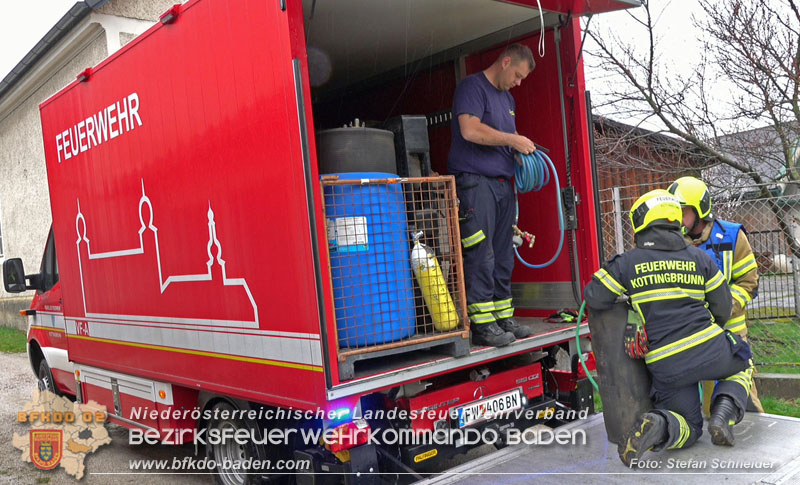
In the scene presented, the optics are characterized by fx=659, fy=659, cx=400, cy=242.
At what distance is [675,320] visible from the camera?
11.2 feet

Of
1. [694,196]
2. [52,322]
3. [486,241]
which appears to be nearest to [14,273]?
[52,322]

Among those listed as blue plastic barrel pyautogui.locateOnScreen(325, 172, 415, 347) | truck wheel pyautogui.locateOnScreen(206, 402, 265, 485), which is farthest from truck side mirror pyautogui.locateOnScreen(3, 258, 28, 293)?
blue plastic barrel pyautogui.locateOnScreen(325, 172, 415, 347)

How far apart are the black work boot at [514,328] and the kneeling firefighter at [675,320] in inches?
22.3

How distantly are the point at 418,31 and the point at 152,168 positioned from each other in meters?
2.04

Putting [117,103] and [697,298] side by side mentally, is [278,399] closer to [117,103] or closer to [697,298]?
[697,298]

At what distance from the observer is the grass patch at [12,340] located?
12.5 m

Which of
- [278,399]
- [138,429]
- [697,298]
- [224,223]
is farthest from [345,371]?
[138,429]

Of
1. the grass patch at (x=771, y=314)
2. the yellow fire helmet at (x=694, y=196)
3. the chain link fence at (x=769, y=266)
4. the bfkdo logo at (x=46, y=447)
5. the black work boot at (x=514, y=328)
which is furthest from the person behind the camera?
the grass patch at (x=771, y=314)

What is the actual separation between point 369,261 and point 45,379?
5.15m

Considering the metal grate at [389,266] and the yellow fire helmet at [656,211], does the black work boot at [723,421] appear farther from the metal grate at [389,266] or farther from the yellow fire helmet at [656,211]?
the metal grate at [389,266]

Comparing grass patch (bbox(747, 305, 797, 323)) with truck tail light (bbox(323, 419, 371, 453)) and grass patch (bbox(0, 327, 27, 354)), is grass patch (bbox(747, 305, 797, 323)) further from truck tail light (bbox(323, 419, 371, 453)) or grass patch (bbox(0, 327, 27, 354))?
grass patch (bbox(0, 327, 27, 354))

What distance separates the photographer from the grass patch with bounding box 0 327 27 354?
1252cm

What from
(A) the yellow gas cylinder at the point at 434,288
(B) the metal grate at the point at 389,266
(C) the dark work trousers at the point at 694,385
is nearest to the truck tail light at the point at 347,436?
(B) the metal grate at the point at 389,266

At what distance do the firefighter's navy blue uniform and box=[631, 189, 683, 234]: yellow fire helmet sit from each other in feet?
0.13
